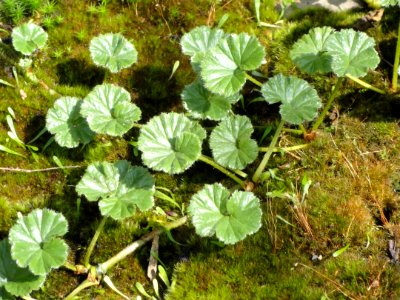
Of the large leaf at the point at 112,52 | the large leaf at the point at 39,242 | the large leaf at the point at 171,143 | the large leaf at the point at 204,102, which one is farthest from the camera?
the large leaf at the point at 112,52

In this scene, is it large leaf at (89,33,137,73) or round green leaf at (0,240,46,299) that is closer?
round green leaf at (0,240,46,299)

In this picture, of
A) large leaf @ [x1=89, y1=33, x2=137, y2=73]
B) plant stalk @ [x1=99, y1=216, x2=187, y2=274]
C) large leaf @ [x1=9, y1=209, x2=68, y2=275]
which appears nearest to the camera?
large leaf @ [x1=9, y1=209, x2=68, y2=275]

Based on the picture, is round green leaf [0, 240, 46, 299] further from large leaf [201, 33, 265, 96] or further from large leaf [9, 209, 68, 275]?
large leaf [201, 33, 265, 96]

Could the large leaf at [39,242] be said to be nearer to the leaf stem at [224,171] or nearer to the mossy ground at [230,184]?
the mossy ground at [230,184]

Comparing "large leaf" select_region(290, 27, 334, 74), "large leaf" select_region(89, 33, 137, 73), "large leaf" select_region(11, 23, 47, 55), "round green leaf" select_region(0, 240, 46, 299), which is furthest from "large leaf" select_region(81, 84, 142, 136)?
"large leaf" select_region(290, 27, 334, 74)

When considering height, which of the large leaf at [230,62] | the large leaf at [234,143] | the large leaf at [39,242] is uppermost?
the large leaf at [230,62]

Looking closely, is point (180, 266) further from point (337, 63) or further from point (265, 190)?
point (337, 63)

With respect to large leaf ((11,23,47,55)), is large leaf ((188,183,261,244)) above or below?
below

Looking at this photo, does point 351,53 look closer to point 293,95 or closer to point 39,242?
point 293,95

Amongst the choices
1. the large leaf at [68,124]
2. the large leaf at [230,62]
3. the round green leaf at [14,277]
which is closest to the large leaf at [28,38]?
the large leaf at [68,124]
